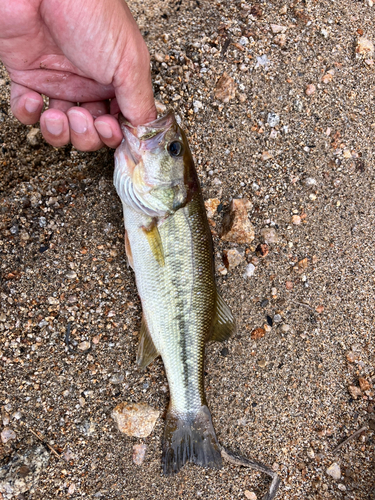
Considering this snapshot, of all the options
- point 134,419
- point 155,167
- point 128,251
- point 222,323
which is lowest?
point 134,419

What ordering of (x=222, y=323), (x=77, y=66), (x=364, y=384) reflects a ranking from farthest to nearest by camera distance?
(x=364, y=384)
(x=222, y=323)
(x=77, y=66)

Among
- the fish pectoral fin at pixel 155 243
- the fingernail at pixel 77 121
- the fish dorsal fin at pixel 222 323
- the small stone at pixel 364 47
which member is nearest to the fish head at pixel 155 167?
the fish pectoral fin at pixel 155 243

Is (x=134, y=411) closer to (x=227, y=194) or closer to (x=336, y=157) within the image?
(x=227, y=194)

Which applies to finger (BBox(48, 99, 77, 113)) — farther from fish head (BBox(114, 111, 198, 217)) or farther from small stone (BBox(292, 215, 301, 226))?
small stone (BBox(292, 215, 301, 226))

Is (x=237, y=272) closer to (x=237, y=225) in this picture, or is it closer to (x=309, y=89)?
(x=237, y=225)

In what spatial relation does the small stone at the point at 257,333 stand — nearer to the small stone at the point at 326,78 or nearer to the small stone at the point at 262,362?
the small stone at the point at 262,362

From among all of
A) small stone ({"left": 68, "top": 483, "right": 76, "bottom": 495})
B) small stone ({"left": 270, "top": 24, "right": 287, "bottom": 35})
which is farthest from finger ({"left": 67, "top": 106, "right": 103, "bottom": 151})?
small stone ({"left": 68, "top": 483, "right": 76, "bottom": 495})

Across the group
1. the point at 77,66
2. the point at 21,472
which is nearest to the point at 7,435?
the point at 21,472
